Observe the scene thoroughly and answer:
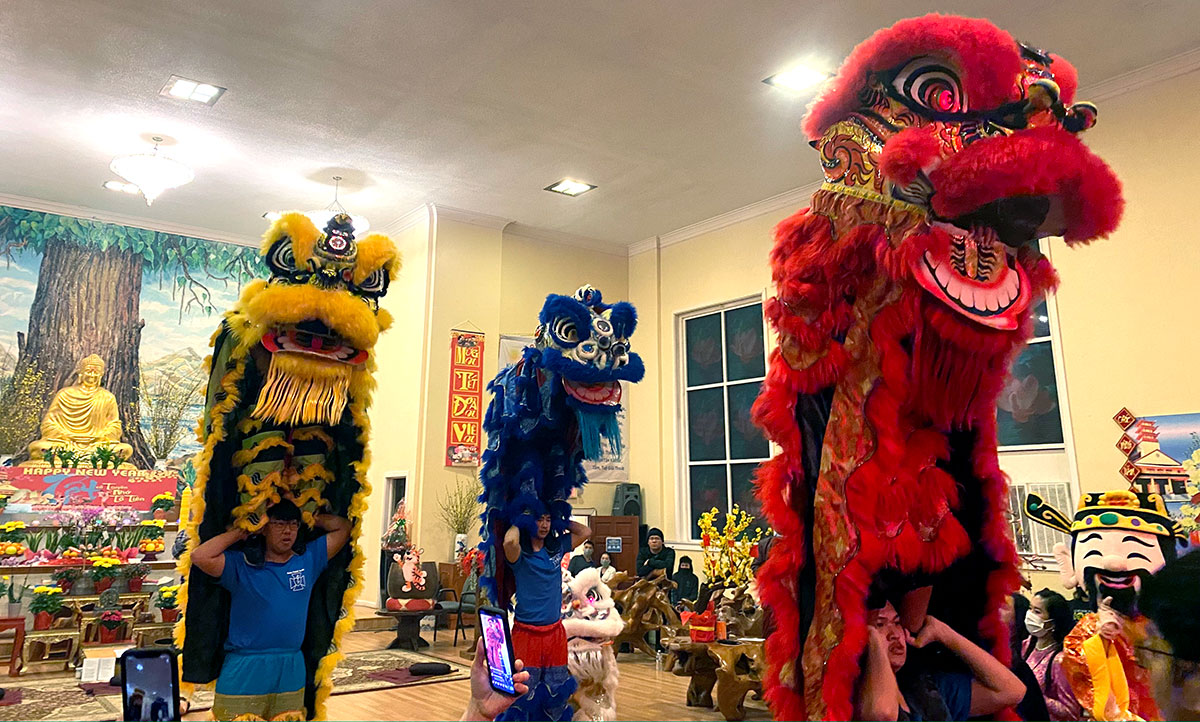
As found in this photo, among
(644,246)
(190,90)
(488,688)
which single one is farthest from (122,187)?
(488,688)

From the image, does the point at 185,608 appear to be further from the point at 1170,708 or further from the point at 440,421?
the point at 440,421

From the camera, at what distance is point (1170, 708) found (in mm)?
3135

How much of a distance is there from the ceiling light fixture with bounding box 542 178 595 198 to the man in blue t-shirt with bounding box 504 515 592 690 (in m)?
5.41

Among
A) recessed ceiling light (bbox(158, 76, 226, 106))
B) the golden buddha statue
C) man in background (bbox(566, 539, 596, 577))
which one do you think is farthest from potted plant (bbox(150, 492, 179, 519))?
man in background (bbox(566, 539, 596, 577))

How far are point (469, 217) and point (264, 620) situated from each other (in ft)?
23.8

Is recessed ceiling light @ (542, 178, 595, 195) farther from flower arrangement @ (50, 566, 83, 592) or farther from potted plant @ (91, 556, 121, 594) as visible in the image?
flower arrangement @ (50, 566, 83, 592)

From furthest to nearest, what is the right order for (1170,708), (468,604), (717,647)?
(468,604) → (717,647) → (1170,708)

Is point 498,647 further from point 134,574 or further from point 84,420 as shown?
point 84,420

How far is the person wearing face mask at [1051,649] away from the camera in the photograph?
3049mm

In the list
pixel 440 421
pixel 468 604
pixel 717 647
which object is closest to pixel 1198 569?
pixel 717 647

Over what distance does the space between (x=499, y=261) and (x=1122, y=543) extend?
7306 millimetres

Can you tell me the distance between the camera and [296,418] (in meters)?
2.33

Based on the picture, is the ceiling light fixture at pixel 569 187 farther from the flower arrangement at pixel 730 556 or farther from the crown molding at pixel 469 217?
the flower arrangement at pixel 730 556

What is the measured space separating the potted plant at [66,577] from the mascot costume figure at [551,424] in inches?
199
